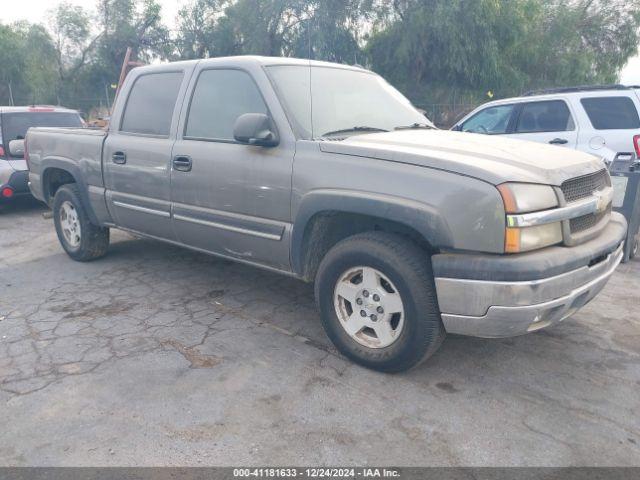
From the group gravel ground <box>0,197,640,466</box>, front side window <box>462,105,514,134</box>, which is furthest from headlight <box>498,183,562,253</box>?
front side window <box>462,105,514,134</box>

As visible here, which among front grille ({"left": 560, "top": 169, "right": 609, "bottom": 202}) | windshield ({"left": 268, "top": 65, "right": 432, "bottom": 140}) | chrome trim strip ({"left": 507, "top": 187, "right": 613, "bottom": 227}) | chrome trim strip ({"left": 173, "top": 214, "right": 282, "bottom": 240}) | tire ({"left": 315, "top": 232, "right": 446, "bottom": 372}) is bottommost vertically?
tire ({"left": 315, "top": 232, "right": 446, "bottom": 372})

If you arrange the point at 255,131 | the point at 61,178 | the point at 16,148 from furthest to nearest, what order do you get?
1. the point at 16,148
2. the point at 61,178
3. the point at 255,131

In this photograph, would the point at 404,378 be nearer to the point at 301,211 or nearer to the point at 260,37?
the point at 301,211

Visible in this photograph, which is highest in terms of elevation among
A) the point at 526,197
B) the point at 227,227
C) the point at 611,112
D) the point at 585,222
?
the point at 611,112

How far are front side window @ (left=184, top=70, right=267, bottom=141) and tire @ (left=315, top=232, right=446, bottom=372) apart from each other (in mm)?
1266

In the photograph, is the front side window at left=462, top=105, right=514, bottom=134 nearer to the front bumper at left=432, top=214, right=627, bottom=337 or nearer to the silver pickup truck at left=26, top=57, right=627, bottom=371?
the silver pickup truck at left=26, top=57, right=627, bottom=371

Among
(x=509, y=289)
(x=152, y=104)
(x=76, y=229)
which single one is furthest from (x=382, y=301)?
(x=76, y=229)

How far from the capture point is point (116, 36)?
31.0 m

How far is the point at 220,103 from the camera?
4004mm

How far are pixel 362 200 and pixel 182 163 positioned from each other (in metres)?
1.72

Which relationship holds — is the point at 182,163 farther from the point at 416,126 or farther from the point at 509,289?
the point at 509,289

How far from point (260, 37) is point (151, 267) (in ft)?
67.2

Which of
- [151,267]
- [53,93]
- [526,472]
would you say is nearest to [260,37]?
[53,93]

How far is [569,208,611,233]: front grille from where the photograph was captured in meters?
2.98
